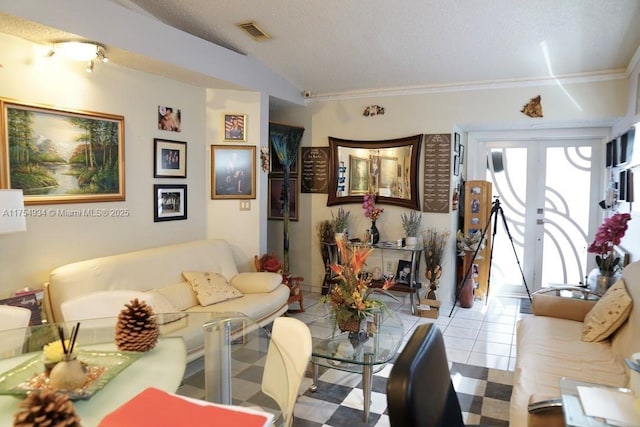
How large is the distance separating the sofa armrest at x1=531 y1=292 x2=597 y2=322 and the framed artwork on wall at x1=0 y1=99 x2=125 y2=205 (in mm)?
3332

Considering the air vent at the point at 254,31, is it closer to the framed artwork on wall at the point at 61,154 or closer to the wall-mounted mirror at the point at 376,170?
the framed artwork on wall at the point at 61,154

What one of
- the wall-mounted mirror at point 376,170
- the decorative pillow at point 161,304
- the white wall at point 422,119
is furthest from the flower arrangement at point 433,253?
the decorative pillow at point 161,304

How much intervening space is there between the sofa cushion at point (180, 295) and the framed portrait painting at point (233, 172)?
1152mm

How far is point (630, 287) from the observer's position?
2.55 m

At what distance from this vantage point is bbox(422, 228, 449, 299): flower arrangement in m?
4.61

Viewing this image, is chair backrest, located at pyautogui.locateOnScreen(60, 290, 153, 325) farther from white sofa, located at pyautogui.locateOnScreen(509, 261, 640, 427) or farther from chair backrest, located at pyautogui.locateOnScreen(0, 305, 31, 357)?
white sofa, located at pyautogui.locateOnScreen(509, 261, 640, 427)

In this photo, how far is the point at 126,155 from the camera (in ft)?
11.4

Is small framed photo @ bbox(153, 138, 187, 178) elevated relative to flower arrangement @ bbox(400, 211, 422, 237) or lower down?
elevated

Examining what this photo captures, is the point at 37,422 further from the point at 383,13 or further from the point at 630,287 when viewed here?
the point at 383,13

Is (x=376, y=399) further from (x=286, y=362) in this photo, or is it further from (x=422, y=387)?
(x=422, y=387)

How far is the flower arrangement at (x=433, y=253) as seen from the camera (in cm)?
461

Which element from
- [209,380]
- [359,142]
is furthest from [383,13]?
[209,380]

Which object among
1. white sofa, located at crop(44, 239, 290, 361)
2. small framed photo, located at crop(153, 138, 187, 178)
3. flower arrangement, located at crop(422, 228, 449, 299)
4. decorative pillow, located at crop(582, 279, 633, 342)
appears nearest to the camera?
decorative pillow, located at crop(582, 279, 633, 342)

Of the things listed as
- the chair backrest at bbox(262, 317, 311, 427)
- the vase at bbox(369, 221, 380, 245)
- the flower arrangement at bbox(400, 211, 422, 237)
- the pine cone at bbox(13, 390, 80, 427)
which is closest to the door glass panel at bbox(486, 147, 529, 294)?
the flower arrangement at bbox(400, 211, 422, 237)
